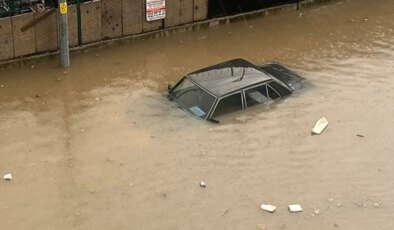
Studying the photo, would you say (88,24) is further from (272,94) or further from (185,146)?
(185,146)

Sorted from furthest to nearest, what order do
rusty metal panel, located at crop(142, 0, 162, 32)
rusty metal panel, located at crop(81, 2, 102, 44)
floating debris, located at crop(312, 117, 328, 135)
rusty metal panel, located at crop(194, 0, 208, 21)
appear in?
rusty metal panel, located at crop(194, 0, 208, 21), rusty metal panel, located at crop(142, 0, 162, 32), rusty metal panel, located at crop(81, 2, 102, 44), floating debris, located at crop(312, 117, 328, 135)

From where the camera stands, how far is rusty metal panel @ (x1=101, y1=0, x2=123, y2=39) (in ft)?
59.3

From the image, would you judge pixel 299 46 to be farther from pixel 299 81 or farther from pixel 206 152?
pixel 206 152

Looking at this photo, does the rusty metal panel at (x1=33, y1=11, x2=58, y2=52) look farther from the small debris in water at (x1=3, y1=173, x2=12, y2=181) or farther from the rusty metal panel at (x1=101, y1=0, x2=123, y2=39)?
the small debris in water at (x1=3, y1=173, x2=12, y2=181)

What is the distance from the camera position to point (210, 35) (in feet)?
63.7

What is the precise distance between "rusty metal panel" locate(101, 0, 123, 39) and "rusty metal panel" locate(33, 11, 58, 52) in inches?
51.0

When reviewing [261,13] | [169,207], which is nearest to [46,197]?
[169,207]

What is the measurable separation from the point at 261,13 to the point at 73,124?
26.9ft

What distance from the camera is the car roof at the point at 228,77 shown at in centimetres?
1449

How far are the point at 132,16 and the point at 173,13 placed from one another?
1.29 m

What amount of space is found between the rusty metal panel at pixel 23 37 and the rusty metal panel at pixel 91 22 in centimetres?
131

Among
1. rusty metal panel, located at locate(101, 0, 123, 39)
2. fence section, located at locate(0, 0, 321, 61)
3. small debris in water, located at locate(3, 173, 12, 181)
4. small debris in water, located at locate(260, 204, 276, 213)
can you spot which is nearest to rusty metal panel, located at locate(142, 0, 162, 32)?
fence section, located at locate(0, 0, 321, 61)

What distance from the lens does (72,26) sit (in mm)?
17750

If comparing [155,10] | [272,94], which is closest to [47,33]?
[155,10]
